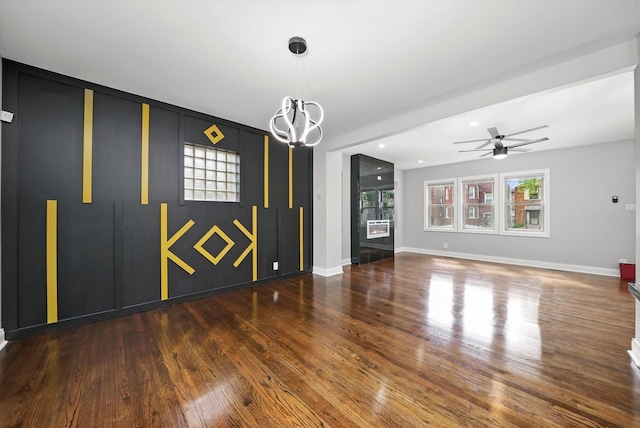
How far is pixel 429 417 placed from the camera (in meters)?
1.43

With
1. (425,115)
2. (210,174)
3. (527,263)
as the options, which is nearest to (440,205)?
(527,263)

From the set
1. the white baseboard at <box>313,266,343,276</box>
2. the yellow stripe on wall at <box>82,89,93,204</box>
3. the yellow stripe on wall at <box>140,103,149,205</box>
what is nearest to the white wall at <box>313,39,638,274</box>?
the white baseboard at <box>313,266,343,276</box>

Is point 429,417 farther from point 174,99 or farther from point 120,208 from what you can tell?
point 174,99

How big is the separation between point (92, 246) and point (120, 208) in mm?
495

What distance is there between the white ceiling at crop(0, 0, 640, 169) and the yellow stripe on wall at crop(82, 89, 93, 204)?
10.4 inches

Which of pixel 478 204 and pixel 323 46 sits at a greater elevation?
pixel 323 46

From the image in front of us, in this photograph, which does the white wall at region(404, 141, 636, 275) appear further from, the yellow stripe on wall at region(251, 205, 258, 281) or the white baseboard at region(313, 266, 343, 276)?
the yellow stripe on wall at region(251, 205, 258, 281)

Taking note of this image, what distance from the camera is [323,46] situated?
2.15 metres

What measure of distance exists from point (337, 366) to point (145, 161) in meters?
3.22

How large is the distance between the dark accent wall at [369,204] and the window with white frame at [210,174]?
9.58 feet

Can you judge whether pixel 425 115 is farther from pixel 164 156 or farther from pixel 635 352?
pixel 164 156

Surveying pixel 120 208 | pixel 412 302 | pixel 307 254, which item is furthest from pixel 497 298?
pixel 120 208

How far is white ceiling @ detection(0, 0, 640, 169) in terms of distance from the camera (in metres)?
1.78

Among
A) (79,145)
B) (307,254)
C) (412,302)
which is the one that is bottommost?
(412,302)
